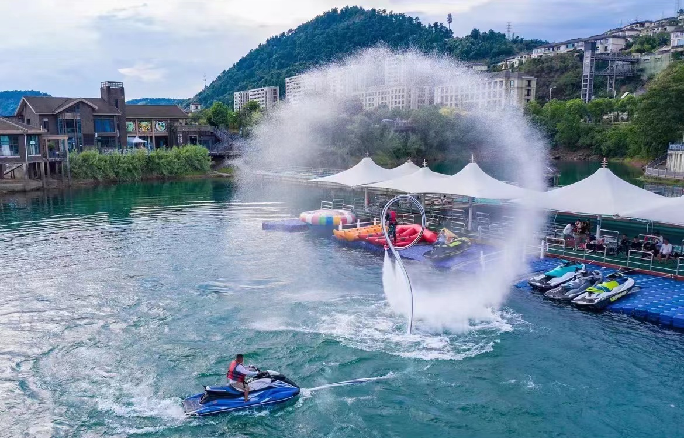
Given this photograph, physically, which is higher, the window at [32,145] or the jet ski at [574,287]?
the window at [32,145]

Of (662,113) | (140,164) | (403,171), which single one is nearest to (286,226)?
(403,171)

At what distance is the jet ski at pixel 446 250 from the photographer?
32.6 meters

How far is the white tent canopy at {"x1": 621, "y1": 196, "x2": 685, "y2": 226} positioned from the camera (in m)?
29.5

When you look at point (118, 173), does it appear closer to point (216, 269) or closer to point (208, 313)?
point (216, 269)

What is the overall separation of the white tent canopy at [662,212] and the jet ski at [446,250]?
8661 mm

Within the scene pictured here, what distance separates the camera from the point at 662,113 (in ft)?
271

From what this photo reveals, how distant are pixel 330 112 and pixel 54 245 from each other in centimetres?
7801

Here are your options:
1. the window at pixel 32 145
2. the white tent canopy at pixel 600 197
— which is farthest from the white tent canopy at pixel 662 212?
the window at pixel 32 145

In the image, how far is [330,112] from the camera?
367ft

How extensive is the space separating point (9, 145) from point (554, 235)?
66373mm

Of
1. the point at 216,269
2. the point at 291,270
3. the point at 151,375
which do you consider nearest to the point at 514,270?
the point at 291,270

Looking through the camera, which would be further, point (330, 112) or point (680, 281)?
point (330, 112)

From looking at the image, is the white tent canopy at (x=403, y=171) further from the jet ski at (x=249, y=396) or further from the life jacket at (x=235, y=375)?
the life jacket at (x=235, y=375)

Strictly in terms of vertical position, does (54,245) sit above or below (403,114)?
below
